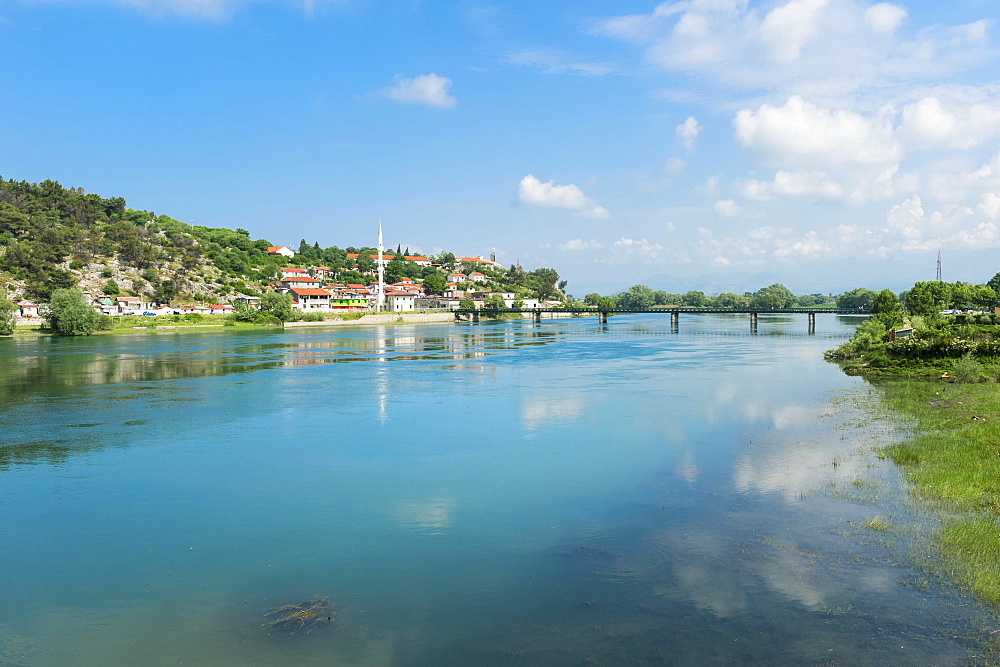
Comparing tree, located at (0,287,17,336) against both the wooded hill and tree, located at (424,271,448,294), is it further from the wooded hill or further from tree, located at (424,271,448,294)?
tree, located at (424,271,448,294)

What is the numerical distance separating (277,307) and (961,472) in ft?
333

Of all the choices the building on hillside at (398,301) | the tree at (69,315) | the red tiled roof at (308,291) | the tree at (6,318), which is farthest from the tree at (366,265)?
the tree at (6,318)

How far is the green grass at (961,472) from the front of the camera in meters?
9.71

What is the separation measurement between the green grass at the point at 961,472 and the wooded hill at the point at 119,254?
11087 centimetres

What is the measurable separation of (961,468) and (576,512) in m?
9.38

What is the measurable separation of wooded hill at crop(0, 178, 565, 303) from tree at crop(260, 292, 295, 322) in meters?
21.4

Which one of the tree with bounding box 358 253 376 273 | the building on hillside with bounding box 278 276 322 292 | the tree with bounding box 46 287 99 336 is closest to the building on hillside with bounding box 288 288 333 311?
the building on hillside with bounding box 278 276 322 292

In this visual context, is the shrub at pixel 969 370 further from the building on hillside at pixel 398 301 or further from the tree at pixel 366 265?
the tree at pixel 366 265

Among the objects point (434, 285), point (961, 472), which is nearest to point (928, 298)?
point (961, 472)

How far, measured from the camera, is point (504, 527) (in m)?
12.5

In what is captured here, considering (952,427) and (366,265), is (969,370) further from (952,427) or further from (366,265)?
(366,265)

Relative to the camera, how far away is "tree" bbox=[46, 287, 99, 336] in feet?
239

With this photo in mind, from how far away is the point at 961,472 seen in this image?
1407cm

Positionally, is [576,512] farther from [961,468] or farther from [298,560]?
[961,468]
